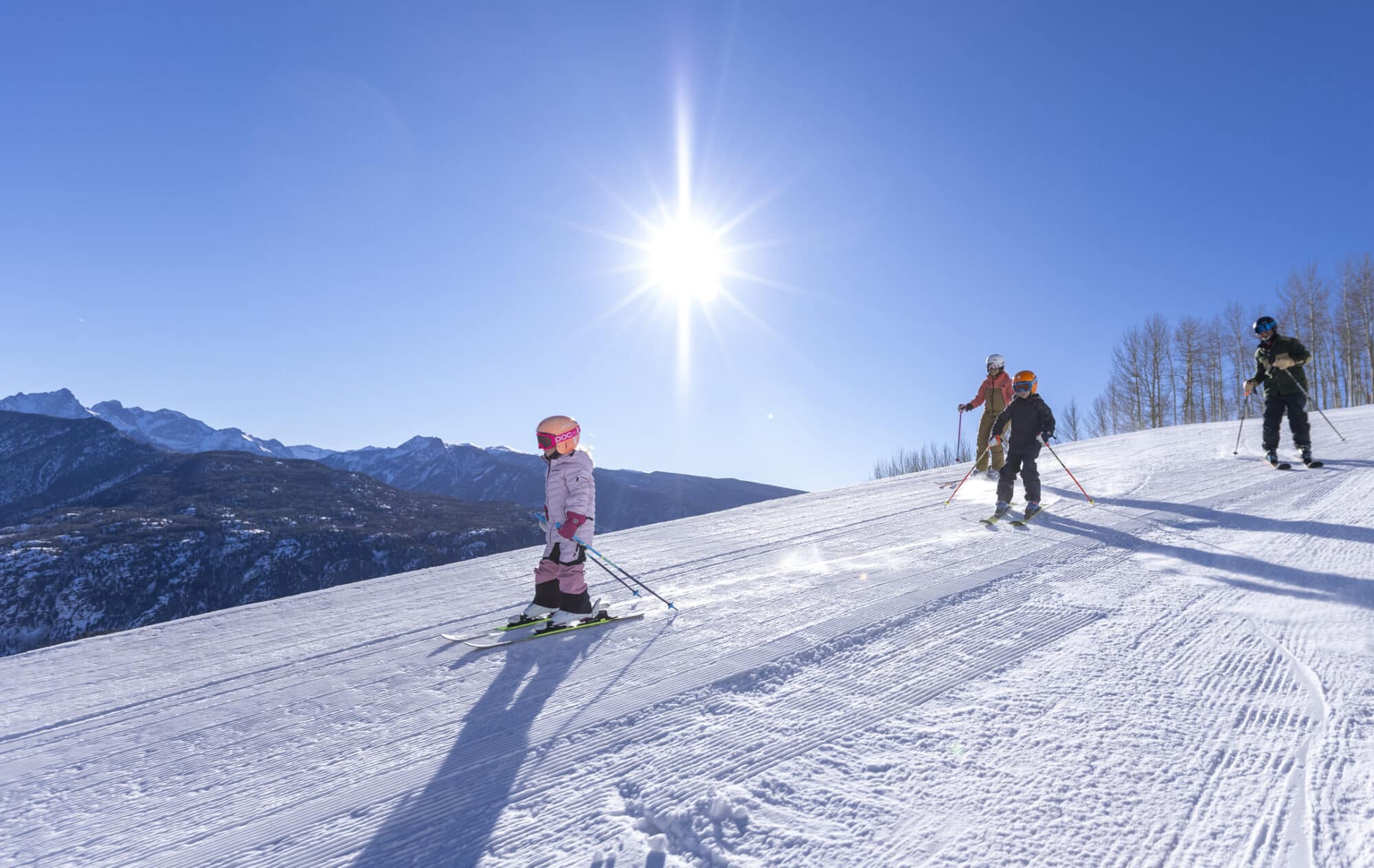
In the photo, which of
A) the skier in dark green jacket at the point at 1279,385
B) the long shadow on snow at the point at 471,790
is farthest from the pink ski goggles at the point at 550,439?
the skier in dark green jacket at the point at 1279,385

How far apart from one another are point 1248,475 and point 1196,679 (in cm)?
822

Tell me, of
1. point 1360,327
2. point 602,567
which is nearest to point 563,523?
point 602,567

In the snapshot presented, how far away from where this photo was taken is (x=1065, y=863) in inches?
76.0

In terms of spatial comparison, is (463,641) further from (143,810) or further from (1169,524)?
(1169,524)

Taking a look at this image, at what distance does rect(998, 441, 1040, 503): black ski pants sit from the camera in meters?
7.64

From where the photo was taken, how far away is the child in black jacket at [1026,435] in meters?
7.62

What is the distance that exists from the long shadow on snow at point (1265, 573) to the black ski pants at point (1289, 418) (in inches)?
178

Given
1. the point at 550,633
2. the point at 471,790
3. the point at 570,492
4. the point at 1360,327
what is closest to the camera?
the point at 471,790

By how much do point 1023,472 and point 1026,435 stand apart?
17.6 inches

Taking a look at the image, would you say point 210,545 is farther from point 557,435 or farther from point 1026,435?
point 1026,435

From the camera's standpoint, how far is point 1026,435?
7.74 metres

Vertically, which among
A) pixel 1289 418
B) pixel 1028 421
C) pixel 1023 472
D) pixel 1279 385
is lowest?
pixel 1023 472

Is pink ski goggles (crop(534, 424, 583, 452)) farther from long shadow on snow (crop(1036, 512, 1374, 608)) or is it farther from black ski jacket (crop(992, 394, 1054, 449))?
black ski jacket (crop(992, 394, 1054, 449))

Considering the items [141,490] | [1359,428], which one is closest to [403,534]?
[141,490]
